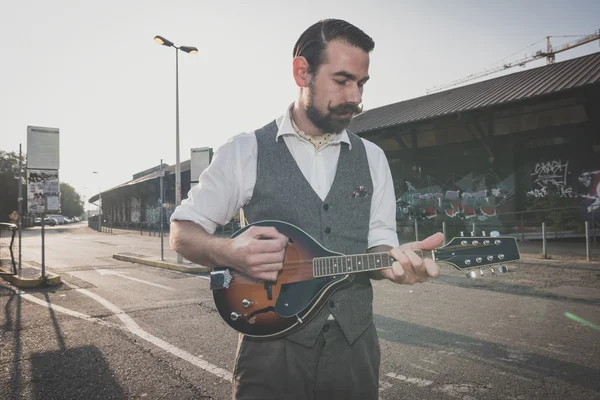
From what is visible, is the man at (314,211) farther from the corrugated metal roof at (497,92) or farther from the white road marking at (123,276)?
the corrugated metal roof at (497,92)

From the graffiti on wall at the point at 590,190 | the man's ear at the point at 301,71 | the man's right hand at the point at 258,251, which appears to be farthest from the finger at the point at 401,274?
the graffiti on wall at the point at 590,190

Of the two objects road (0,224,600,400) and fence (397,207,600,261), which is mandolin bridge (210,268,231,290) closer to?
→ road (0,224,600,400)

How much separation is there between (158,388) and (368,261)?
2.60m

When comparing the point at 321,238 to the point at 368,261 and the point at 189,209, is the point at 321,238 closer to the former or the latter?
the point at 368,261

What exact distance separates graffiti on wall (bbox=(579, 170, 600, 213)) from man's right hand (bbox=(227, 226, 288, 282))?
15.7 metres

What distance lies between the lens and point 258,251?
1.52 metres

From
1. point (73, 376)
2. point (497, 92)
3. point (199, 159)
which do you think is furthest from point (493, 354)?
point (497, 92)

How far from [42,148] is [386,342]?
328 inches

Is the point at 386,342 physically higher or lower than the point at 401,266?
lower

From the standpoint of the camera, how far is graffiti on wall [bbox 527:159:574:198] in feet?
47.0

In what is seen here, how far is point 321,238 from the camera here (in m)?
1.84

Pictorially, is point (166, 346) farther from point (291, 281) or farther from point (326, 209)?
point (326, 209)

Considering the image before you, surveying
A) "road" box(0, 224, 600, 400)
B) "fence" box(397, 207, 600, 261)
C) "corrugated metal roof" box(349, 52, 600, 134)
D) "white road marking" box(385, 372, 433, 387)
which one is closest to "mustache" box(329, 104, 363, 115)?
"road" box(0, 224, 600, 400)

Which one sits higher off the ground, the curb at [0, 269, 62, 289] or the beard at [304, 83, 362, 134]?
the beard at [304, 83, 362, 134]
